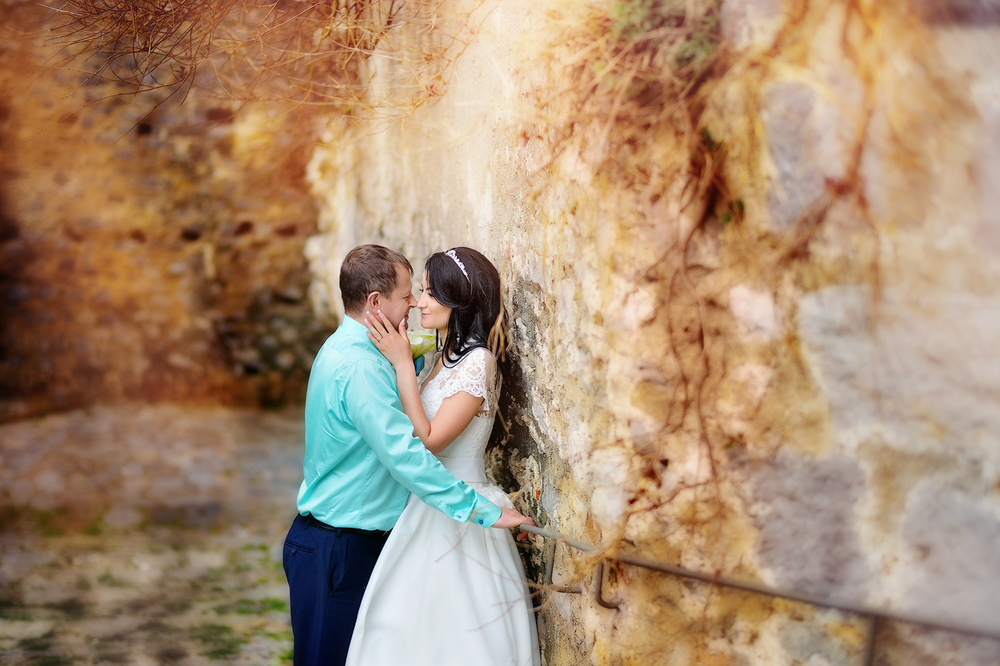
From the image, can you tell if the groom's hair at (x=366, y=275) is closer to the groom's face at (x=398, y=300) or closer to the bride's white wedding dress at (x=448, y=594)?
the groom's face at (x=398, y=300)

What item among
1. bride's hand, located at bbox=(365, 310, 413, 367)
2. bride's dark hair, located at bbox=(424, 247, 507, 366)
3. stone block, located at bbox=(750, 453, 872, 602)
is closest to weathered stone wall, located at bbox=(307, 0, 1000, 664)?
stone block, located at bbox=(750, 453, 872, 602)

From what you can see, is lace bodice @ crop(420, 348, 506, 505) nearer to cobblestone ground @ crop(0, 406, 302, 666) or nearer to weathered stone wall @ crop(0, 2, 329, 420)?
cobblestone ground @ crop(0, 406, 302, 666)

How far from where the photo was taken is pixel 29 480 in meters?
5.26

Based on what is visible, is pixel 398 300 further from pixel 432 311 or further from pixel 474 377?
pixel 474 377

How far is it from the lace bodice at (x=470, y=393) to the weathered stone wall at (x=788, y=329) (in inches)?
15.9

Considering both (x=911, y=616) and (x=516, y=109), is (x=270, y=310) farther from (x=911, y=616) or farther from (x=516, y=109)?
(x=911, y=616)

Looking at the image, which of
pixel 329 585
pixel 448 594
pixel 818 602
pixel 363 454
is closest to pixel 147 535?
pixel 329 585

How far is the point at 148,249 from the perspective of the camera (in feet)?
20.9

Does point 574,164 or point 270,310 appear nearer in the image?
point 574,164

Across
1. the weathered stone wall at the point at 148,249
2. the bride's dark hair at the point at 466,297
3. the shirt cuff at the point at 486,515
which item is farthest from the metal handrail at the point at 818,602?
the weathered stone wall at the point at 148,249

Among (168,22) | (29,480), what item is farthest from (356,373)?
(29,480)

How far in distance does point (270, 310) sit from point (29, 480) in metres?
2.16

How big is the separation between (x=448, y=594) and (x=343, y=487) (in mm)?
442

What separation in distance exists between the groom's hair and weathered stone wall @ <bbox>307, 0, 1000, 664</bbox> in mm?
606
